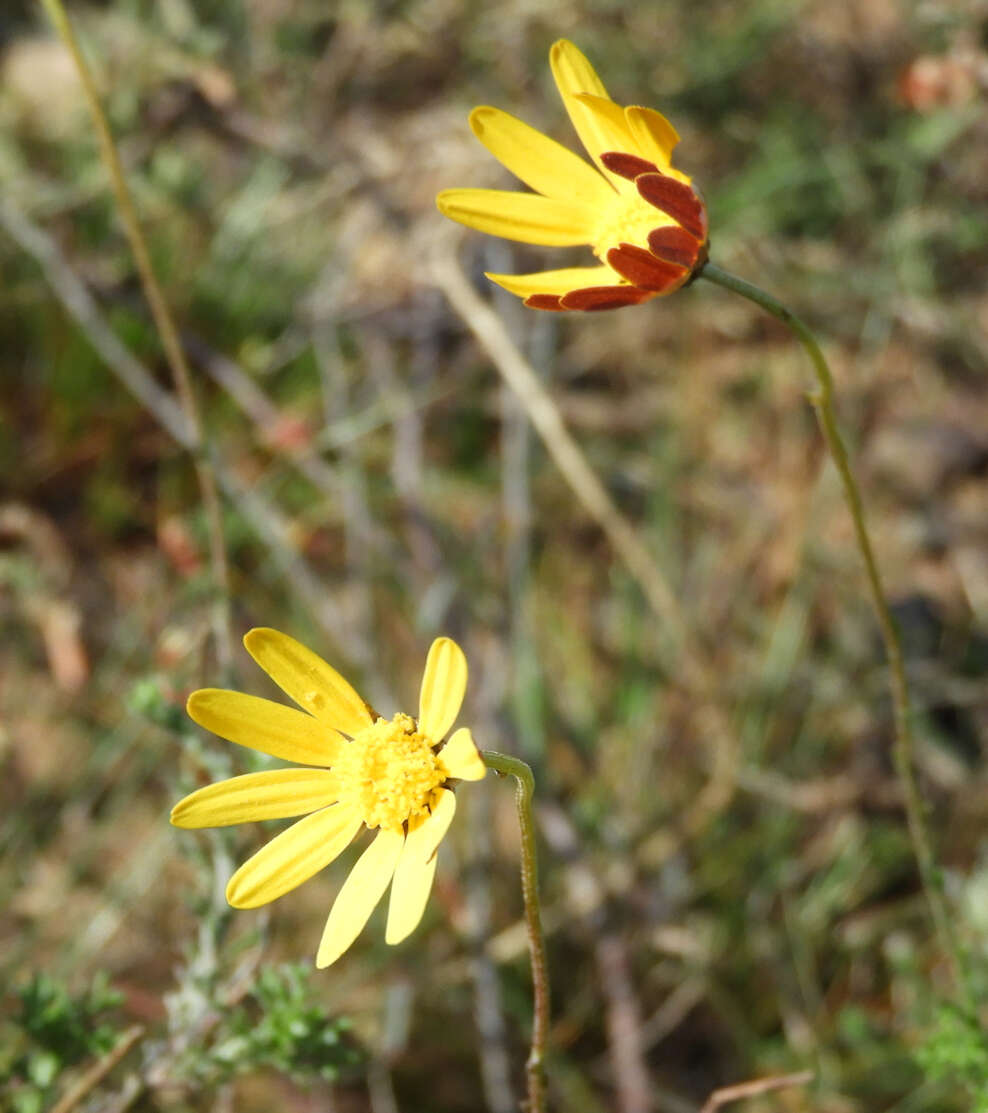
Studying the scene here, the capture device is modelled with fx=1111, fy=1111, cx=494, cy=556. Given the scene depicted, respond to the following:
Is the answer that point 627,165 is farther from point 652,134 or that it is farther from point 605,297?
point 605,297

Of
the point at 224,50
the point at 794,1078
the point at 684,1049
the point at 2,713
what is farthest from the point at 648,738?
the point at 224,50

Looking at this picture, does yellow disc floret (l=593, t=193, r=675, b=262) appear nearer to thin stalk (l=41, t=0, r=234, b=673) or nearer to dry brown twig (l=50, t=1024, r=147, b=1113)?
thin stalk (l=41, t=0, r=234, b=673)

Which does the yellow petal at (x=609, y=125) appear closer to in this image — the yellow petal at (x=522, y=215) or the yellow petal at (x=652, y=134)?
the yellow petal at (x=652, y=134)

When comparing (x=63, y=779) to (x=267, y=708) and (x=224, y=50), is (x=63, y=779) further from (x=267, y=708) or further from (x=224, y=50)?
(x=224, y=50)

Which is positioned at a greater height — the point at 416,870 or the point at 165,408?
the point at 165,408

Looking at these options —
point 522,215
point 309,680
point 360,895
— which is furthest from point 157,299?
point 360,895

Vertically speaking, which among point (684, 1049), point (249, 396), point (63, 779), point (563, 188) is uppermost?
point (249, 396)
